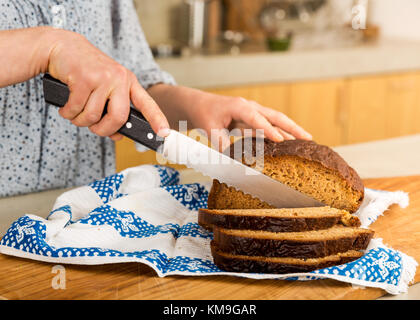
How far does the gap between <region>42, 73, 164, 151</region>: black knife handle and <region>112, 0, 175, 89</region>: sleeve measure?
1.76 feet

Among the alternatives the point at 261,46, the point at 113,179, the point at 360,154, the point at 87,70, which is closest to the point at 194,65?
the point at 261,46

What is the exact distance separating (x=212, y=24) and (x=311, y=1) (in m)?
0.78

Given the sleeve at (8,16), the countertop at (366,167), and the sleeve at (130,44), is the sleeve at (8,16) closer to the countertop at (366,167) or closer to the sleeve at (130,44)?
the sleeve at (130,44)

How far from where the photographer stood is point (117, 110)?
47.2 inches

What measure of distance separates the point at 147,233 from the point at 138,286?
23 centimetres

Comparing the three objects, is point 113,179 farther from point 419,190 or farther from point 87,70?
point 419,190

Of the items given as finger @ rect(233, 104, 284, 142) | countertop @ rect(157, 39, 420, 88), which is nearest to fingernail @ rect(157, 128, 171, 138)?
finger @ rect(233, 104, 284, 142)

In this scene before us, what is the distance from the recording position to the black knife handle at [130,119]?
1.21 m

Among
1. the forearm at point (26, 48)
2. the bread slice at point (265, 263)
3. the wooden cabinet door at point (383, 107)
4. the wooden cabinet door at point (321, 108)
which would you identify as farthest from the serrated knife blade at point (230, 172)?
the wooden cabinet door at point (383, 107)

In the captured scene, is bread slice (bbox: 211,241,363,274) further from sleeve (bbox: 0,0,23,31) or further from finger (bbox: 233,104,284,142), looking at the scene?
sleeve (bbox: 0,0,23,31)

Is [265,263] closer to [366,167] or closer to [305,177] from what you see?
[305,177]

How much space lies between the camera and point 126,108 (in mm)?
1211

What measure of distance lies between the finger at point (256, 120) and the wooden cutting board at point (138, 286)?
48 centimetres
